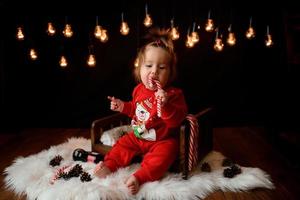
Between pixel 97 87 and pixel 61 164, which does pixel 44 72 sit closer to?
pixel 97 87

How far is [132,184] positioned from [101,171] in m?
0.21

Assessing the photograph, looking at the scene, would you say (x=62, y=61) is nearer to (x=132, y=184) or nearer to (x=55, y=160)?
(x=55, y=160)

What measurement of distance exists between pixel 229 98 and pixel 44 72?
1.70m

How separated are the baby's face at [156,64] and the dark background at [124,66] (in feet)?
3.46

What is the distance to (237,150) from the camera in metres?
2.41

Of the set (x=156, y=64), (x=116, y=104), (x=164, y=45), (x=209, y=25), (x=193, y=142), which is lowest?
(x=193, y=142)

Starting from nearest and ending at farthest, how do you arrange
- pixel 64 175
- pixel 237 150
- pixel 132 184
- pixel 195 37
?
pixel 132 184
pixel 64 175
pixel 237 150
pixel 195 37

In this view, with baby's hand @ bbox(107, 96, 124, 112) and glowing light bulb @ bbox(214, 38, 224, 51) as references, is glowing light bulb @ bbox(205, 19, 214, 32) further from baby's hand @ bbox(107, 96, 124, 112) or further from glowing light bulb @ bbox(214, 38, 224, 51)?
baby's hand @ bbox(107, 96, 124, 112)

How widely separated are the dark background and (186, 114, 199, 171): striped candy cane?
1231 millimetres

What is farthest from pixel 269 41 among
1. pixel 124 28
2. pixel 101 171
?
pixel 101 171

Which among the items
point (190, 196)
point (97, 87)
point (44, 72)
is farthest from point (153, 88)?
point (44, 72)

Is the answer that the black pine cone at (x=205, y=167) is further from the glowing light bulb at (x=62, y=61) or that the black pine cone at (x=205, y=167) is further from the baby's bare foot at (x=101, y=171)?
the glowing light bulb at (x=62, y=61)

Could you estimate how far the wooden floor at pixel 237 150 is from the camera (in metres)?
1.72

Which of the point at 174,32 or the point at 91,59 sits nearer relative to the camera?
the point at 174,32
